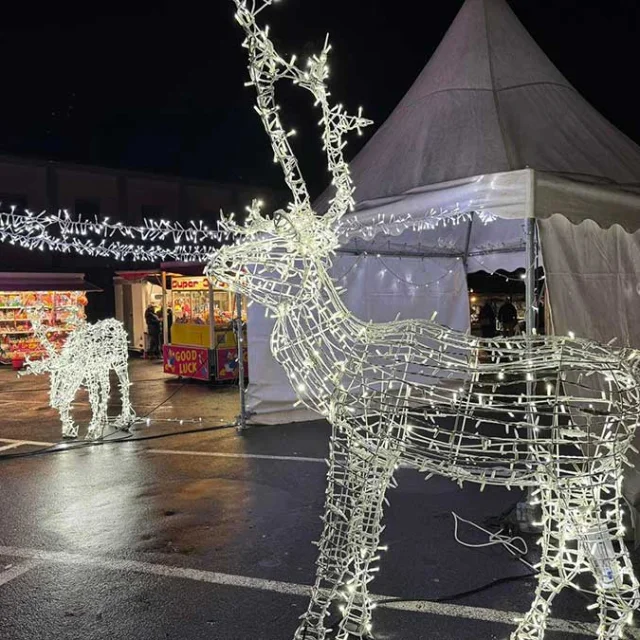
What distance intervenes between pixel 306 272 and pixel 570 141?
11.7ft

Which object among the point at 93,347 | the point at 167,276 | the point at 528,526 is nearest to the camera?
the point at 528,526

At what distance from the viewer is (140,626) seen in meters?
3.20

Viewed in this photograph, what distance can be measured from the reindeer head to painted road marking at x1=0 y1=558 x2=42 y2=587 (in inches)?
94.9

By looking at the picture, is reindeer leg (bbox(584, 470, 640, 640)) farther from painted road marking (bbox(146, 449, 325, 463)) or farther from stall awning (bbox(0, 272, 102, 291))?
stall awning (bbox(0, 272, 102, 291))

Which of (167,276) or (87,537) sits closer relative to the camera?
(87,537)

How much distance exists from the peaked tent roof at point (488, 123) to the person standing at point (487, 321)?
879cm

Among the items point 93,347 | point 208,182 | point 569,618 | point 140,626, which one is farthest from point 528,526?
point 208,182

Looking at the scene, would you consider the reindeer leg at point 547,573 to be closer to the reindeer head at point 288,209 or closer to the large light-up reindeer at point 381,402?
the large light-up reindeer at point 381,402

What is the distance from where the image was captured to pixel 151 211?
20.8 meters

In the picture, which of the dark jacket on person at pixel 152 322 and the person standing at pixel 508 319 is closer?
the person standing at pixel 508 319

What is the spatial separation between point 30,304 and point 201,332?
301 inches

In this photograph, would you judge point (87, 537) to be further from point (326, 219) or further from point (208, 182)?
point (208, 182)

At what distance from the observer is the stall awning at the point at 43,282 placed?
1600 centimetres

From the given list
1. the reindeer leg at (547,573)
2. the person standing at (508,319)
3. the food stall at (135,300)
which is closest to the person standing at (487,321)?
the person standing at (508,319)
